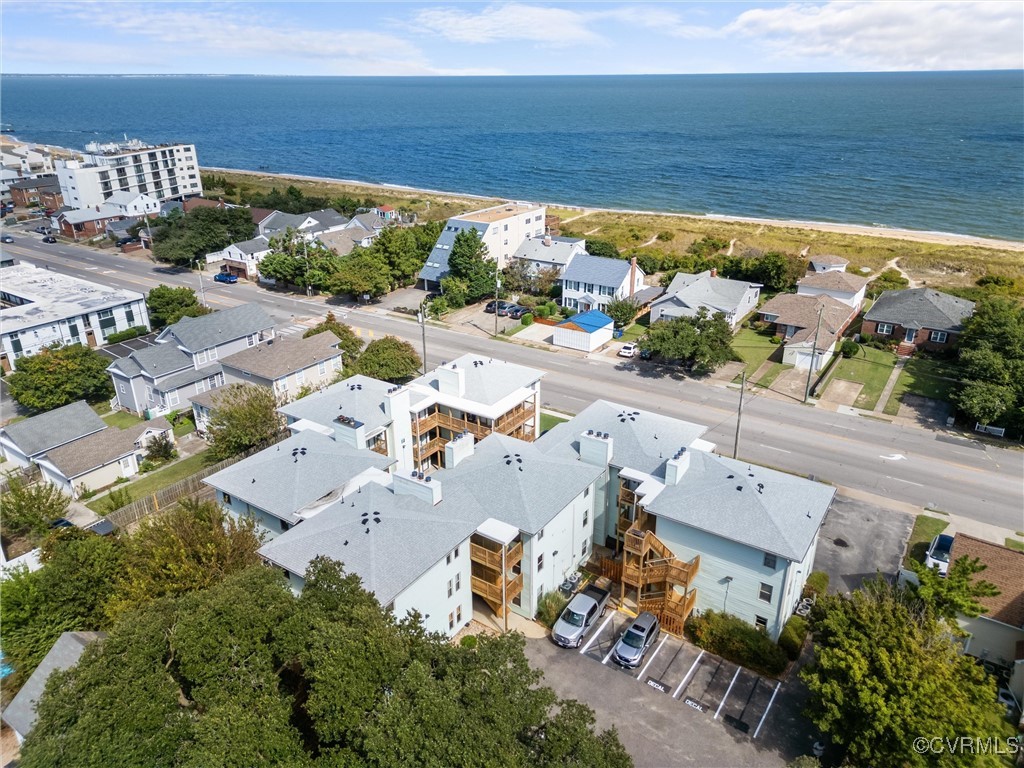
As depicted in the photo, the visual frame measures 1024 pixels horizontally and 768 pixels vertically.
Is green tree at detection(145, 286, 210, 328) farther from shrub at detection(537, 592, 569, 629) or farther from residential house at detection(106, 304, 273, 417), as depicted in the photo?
shrub at detection(537, 592, 569, 629)

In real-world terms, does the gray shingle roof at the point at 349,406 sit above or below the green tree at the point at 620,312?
above

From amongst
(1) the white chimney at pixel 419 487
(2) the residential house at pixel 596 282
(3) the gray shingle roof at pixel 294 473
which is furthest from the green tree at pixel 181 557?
(2) the residential house at pixel 596 282

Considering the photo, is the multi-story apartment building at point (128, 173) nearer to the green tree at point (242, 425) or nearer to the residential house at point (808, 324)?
the green tree at point (242, 425)

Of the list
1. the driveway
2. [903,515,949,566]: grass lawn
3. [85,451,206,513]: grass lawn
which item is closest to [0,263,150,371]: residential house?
[85,451,206,513]: grass lawn

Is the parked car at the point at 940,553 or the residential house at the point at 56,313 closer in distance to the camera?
the parked car at the point at 940,553

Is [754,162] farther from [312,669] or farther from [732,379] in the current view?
[312,669]
